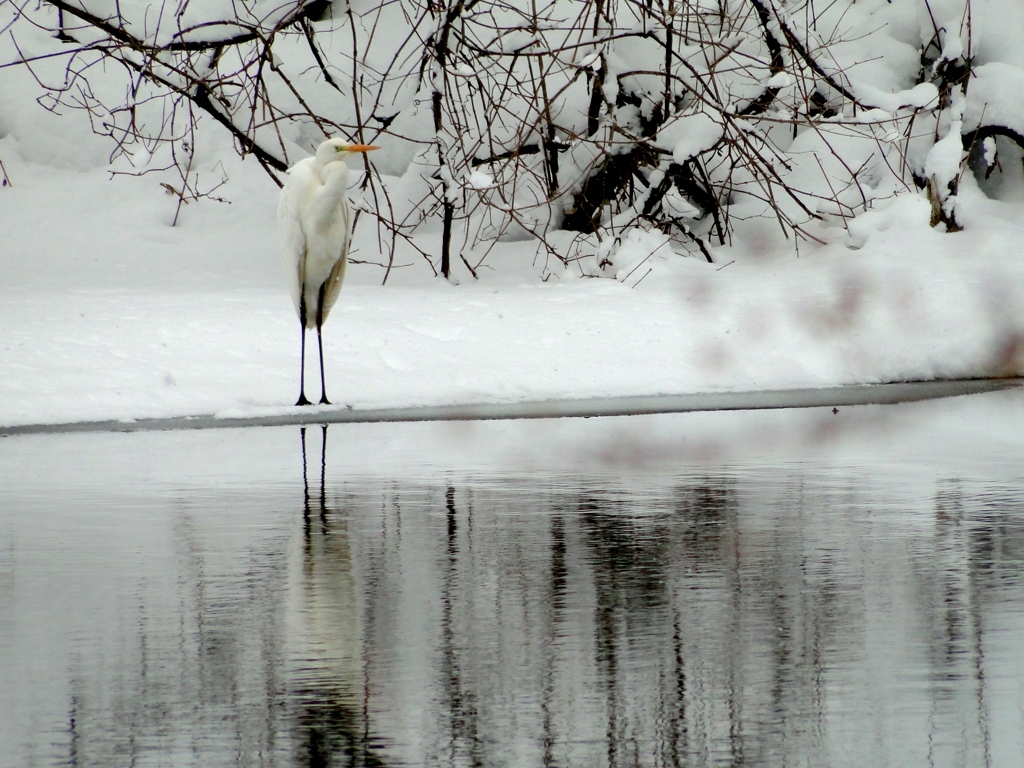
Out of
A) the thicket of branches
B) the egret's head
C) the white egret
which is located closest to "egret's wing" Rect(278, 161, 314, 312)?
the white egret

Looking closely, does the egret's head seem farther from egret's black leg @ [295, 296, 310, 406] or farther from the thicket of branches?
the thicket of branches

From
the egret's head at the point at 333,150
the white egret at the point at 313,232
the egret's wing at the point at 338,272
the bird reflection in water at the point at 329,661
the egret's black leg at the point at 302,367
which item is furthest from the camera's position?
the egret's wing at the point at 338,272

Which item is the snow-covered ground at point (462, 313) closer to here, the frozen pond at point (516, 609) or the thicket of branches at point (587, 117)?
the thicket of branches at point (587, 117)

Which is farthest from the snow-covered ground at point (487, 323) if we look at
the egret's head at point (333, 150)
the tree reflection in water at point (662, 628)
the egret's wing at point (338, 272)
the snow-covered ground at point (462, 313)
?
the tree reflection in water at point (662, 628)

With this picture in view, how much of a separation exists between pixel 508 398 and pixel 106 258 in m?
7.20

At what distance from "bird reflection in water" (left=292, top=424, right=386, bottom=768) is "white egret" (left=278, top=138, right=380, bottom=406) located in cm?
540

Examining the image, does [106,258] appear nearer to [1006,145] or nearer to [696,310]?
[696,310]

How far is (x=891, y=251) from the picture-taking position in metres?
15.0

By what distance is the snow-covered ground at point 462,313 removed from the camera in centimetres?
996

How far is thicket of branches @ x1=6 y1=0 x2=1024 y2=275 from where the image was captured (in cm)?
1389

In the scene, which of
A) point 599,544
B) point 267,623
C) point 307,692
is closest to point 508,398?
point 599,544

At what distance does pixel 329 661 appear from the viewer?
3551 mm

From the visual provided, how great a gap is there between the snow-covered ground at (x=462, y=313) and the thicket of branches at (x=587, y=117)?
1.50ft

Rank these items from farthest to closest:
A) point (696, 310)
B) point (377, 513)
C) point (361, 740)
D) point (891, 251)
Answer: point (891, 251)
point (696, 310)
point (377, 513)
point (361, 740)
